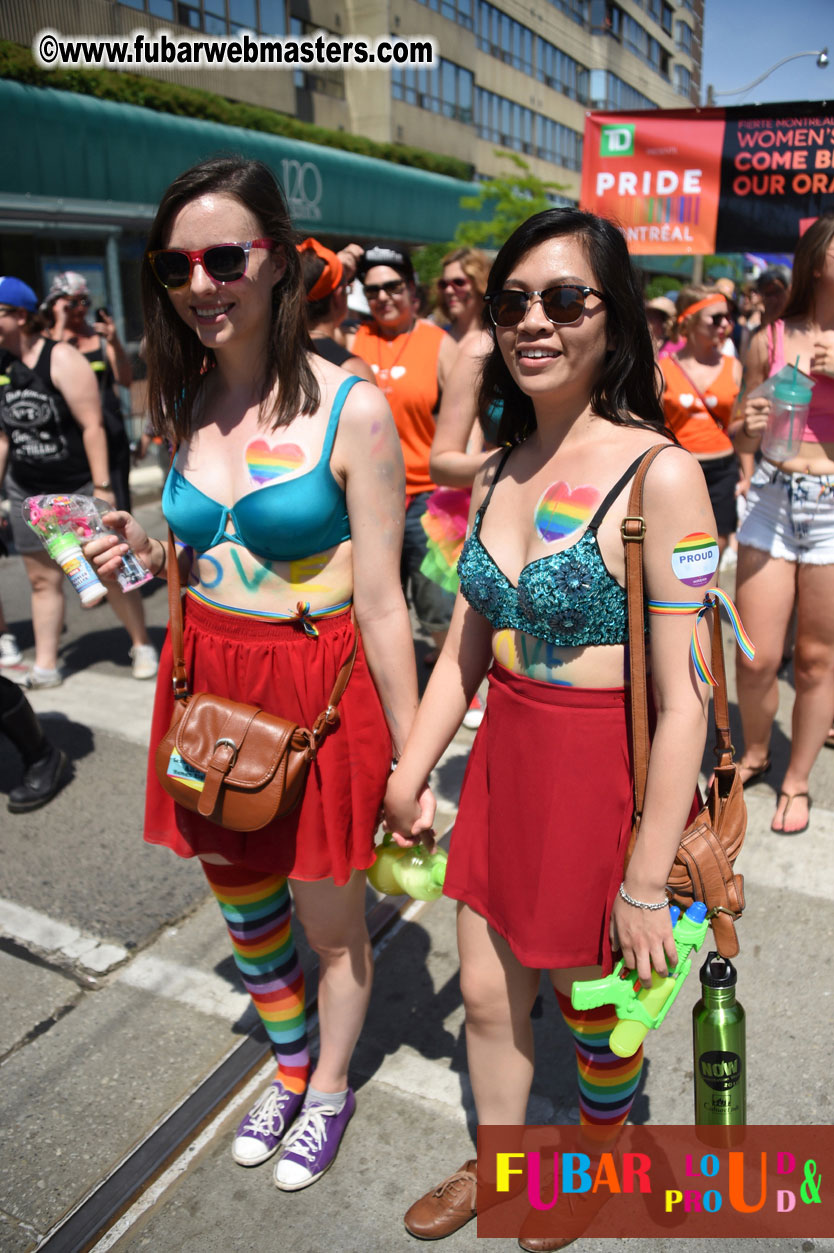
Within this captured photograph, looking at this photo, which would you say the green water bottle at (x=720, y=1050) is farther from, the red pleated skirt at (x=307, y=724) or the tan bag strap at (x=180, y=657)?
A: the tan bag strap at (x=180, y=657)

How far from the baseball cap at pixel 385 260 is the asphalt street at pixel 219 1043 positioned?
266 cm

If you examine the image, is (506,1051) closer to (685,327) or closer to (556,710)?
(556,710)

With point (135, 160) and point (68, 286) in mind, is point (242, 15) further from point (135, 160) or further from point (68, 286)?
point (68, 286)

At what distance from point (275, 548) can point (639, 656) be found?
809mm

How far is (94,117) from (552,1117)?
1625 cm

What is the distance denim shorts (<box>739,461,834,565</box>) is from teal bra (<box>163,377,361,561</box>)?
1.98 meters

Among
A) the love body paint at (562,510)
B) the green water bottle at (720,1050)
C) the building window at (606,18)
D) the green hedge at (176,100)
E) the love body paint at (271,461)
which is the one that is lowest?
the green water bottle at (720,1050)

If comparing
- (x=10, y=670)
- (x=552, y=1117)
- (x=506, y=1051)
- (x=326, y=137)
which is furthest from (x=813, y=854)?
(x=326, y=137)

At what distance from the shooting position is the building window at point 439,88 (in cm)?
2944

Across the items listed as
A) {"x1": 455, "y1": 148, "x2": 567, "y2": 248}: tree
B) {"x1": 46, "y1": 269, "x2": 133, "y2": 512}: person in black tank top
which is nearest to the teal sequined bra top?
{"x1": 46, "y1": 269, "x2": 133, "y2": 512}: person in black tank top

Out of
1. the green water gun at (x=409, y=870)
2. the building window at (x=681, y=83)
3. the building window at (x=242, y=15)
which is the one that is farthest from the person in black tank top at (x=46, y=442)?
the building window at (x=681, y=83)

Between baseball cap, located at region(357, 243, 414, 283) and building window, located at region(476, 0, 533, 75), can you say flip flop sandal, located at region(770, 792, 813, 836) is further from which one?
building window, located at region(476, 0, 533, 75)

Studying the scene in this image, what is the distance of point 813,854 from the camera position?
3547 mm

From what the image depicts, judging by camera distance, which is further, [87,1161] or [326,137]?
[326,137]
